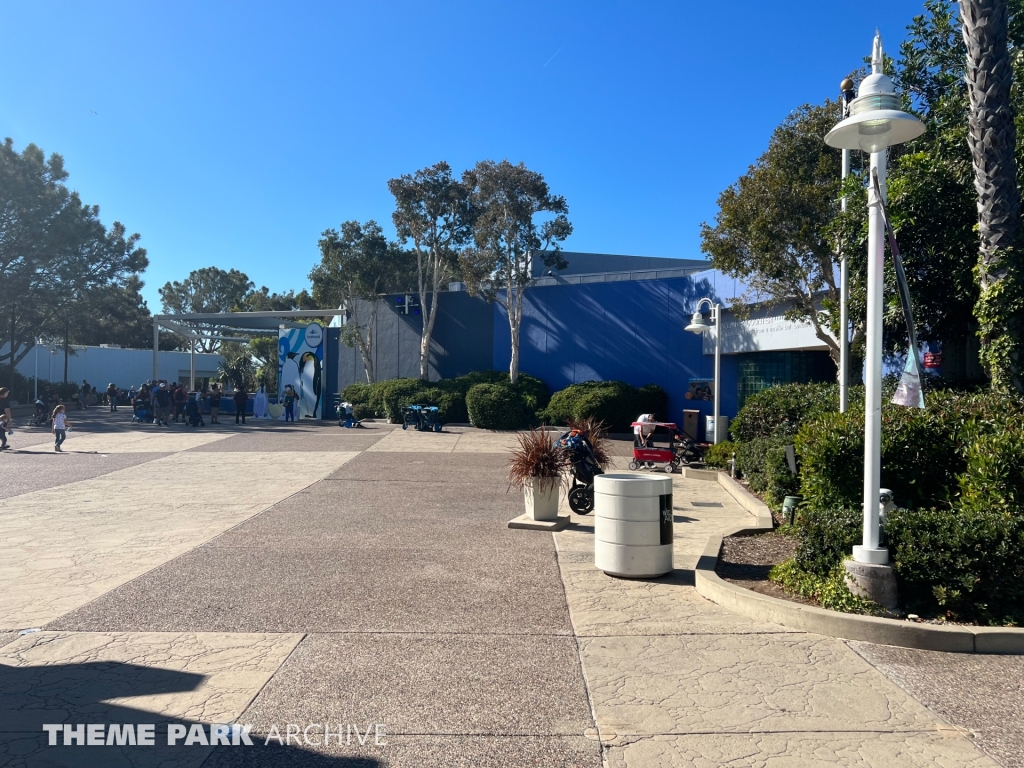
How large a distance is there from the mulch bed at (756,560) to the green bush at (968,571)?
0.78 m

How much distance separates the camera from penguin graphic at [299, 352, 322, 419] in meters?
33.7

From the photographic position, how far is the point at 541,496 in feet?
32.5

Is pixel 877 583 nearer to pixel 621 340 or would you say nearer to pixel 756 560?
pixel 756 560

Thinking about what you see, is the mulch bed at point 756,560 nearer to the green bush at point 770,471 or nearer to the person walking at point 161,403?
the green bush at point 770,471

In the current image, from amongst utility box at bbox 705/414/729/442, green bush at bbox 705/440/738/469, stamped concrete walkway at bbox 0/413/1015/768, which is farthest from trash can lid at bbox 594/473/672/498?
utility box at bbox 705/414/729/442

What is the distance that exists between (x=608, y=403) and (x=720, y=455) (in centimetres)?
998

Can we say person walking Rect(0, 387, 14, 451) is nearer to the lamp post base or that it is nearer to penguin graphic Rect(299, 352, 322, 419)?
penguin graphic Rect(299, 352, 322, 419)

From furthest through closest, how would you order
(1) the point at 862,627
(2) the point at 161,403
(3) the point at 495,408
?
Answer: (2) the point at 161,403 < (3) the point at 495,408 < (1) the point at 862,627

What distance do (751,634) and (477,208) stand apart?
88.5 feet

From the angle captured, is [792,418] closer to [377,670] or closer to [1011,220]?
[1011,220]

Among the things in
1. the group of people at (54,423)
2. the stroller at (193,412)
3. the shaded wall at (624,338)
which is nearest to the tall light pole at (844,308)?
the shaded wall at (624,338)

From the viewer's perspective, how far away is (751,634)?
5.67 m

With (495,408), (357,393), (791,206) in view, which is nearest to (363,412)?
(357,393)

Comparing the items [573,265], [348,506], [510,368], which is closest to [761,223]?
[348,506]
